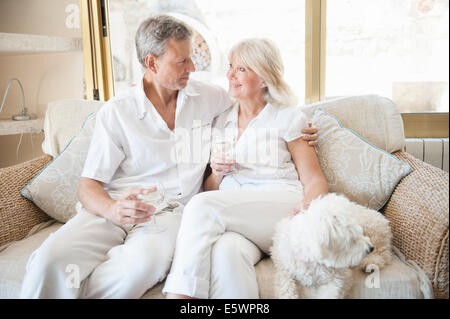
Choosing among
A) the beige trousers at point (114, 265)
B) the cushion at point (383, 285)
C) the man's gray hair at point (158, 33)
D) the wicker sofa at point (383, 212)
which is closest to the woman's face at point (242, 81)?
the man's gray hair at point (158, 33)

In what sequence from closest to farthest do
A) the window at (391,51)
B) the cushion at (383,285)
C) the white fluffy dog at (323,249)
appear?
the white fluffy dog at (323,249) < the cushion at (383,285) < the window at (391,51)

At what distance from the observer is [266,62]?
59.6 inches

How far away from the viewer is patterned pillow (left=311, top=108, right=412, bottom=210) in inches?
59.0

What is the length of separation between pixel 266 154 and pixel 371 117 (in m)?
0.57

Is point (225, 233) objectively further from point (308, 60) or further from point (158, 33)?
point (308, 60)

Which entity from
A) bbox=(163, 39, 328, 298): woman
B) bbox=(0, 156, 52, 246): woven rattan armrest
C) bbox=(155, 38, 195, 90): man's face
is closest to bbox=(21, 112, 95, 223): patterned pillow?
bbox=(0, 156, 52, 246): woven rattan armrest

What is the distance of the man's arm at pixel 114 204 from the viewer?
4.00 feet

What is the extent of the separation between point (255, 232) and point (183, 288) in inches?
12.0

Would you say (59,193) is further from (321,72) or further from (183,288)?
(321,72)

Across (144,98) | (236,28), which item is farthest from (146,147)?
(236,28)

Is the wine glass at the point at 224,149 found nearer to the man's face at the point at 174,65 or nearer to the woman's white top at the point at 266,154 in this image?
the woman's white top at the point at 266,154

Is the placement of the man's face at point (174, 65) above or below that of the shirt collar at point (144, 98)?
above

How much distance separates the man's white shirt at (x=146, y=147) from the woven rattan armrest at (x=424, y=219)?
0.76 metres

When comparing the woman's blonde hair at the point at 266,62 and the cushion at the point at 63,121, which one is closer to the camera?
the woman's blonde hair at the point at 266,62
